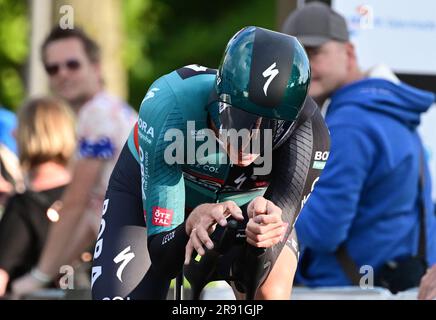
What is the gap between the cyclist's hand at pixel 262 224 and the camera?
3799 millimetres

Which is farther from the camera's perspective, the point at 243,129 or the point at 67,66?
the point at 67,66

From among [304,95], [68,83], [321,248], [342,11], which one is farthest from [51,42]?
[304,95]

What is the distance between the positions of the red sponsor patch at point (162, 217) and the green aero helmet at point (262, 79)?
424 mm

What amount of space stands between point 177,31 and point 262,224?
18401mm

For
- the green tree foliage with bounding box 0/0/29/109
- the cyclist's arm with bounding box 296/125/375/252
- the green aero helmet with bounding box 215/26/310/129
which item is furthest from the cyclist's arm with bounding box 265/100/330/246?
the green tree foliage with bounding box 0/0/29/109

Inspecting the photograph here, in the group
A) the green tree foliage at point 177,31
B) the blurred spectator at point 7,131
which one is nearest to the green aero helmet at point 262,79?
the blurred spectator at point 7,131

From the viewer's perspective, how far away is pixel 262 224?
12.5ft

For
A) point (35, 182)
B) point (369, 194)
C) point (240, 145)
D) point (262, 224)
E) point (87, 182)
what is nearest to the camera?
point (262, 224)

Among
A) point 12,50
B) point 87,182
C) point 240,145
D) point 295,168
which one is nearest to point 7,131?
point 87,182

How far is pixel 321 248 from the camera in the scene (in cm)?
648

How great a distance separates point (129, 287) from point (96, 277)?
6.0 inches

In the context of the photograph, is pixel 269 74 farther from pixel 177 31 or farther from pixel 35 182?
pixel 177 31

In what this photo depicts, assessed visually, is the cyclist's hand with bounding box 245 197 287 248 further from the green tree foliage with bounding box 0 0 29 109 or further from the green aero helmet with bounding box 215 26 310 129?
the green tree foliage with bounding box 0 0 29 109

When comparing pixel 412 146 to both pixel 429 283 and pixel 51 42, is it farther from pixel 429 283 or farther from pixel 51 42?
pixel 51 42
